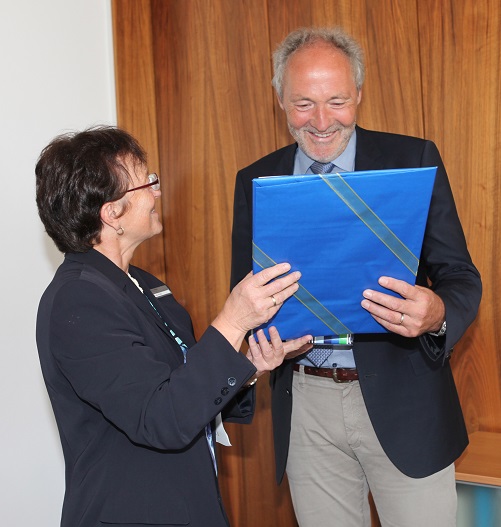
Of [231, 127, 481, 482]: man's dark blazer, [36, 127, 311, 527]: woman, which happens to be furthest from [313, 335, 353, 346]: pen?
[36, 127, 311, 527]: woman

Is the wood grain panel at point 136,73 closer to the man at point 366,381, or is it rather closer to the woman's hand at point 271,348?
the man at point 366,381

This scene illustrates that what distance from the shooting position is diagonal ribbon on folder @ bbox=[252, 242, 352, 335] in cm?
149

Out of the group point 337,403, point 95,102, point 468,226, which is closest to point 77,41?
point 95,102

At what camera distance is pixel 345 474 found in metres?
2.00

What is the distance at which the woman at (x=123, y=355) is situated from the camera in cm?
140

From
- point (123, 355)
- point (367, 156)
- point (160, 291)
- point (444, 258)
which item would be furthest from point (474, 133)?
point (123, 355)

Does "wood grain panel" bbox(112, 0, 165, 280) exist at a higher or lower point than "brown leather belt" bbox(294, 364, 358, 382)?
higher

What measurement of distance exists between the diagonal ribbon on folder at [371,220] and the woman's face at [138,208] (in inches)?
18.7

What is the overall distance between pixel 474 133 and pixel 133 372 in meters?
1.61

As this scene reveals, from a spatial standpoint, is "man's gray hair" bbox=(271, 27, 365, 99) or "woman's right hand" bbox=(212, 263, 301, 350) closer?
"woman's right hand" bbox=(212, 263, 301, 350)

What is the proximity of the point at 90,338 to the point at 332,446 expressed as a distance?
0.84m

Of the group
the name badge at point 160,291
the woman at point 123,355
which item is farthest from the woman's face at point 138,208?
the name badge at point 160,291

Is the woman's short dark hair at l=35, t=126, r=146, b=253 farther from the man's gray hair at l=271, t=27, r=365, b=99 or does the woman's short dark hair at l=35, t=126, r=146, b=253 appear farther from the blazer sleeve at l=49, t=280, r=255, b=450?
the man's gray hair at l=271, t=27, r=365, b=99

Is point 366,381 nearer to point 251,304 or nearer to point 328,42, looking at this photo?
point 251,304
